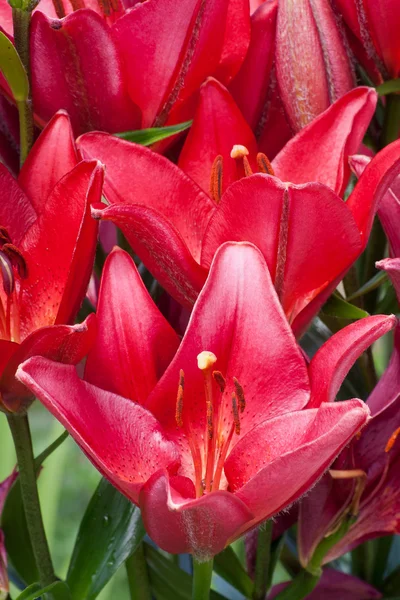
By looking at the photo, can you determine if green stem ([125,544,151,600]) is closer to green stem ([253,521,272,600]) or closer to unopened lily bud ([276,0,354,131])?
green stem ([253,521,272,600])

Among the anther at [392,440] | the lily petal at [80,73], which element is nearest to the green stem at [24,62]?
the lily petal at [80,73]

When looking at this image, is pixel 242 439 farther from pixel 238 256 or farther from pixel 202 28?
pixel 202 28

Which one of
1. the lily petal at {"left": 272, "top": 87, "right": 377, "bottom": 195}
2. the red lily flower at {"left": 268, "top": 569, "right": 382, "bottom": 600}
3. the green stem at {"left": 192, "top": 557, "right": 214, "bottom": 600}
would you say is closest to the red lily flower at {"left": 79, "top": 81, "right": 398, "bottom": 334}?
the lily petal at {"left": 272, "top": 87, "right": 377, "bottom": 195}

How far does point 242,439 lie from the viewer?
1.10ft

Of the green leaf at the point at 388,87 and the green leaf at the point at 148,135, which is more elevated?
the green leaf at the point at 148,135

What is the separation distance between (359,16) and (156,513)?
0.83ft

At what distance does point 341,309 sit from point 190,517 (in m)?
0.14

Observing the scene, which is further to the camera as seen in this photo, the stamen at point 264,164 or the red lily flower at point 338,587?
the red lily flower at point 338,587

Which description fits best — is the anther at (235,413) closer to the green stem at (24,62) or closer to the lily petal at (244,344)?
the lily petal at (244,344)

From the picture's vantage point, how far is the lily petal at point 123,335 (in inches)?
13.6

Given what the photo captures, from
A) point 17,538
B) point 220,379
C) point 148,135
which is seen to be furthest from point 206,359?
point 17,538

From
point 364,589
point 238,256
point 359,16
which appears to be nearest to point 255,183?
point 238,256

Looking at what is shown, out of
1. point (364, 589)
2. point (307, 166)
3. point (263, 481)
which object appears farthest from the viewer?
point (364, 589)

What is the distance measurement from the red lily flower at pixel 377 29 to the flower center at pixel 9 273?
0.19 m
